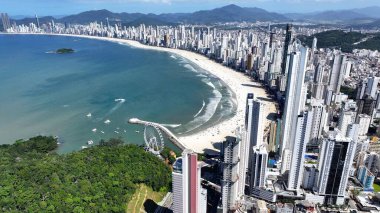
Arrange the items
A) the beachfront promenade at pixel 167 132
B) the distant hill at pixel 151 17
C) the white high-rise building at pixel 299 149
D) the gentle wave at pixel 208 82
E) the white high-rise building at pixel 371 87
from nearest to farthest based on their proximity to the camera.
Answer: the white high-rise building at pixel 299 149 → the beachfront promenade at pixel 167 132 → the white high-rise building at pixel 371 87 → the gentle wave at pixel 208 82 → the distant hill at pixel 151 17

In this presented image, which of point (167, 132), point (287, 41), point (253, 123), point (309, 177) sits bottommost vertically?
point (167, 132)

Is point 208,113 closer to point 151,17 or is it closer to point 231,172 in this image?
point 231,172

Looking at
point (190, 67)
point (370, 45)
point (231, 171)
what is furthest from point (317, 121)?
point (370, 45)

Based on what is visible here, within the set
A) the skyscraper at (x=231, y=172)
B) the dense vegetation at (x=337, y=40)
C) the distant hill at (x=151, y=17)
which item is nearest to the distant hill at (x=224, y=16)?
the distant hill at (x=151, y=17)

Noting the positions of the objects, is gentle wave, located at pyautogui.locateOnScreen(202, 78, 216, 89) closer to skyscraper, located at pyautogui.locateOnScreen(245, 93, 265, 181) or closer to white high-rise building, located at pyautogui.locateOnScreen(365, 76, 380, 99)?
white high-rise building, located at pyautogui.locateOnScreen(365, 76, 380, 99)

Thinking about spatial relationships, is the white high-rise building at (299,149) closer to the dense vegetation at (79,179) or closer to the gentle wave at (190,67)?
the dense vegetation at (79,179)

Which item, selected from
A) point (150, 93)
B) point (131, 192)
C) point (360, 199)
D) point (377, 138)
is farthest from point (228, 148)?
point (150, 93)
